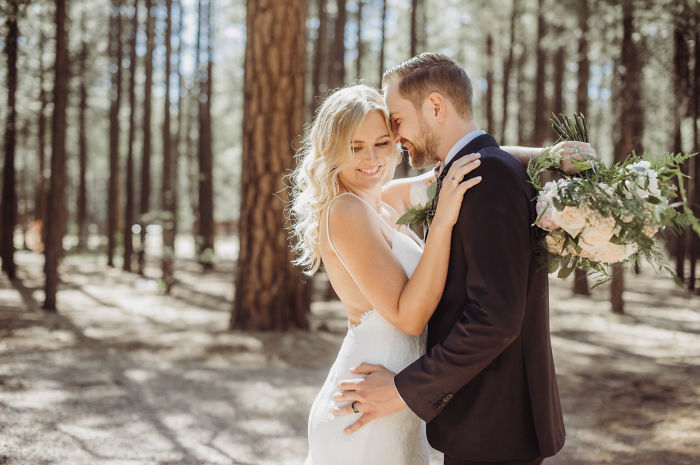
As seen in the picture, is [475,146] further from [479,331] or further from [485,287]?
[479,331]

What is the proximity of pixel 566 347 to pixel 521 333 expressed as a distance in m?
8.28

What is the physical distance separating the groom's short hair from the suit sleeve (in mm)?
412

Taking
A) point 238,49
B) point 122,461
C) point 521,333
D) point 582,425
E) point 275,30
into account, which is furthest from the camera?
point 238,49

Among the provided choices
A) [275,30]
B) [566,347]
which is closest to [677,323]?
[566,347]

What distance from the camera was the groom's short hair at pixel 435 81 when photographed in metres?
2.41

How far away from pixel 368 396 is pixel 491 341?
0.59 meters

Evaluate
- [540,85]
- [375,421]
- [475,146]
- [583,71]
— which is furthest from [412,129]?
[540,85]

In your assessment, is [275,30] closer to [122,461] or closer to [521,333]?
[122,461]

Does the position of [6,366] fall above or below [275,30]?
below

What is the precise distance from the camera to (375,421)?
2500 millimetres

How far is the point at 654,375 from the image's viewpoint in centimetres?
802

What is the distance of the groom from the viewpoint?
6.68ft

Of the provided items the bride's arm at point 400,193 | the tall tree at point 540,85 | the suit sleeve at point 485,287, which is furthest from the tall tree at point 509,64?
the suit sleeve at point 485,287

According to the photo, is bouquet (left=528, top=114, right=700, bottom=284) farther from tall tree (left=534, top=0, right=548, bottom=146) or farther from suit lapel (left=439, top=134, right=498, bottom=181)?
tall tree (left=534, top=0, right=548, bottom=146)
